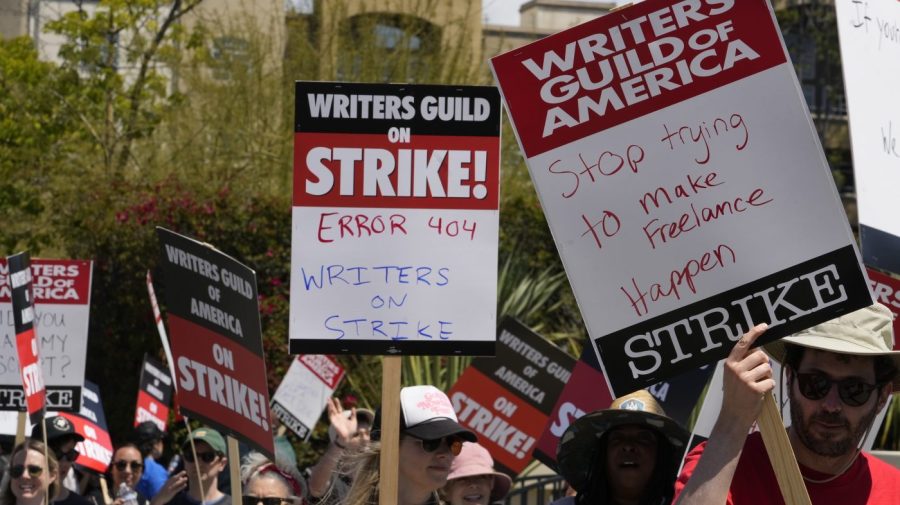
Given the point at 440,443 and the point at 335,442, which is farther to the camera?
the point at 335,442

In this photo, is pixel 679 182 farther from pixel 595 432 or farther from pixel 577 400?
pixel 577 400

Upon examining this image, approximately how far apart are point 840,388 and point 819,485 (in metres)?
0.22

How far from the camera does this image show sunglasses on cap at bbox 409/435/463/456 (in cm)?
510

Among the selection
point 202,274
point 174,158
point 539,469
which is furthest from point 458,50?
point 202,274

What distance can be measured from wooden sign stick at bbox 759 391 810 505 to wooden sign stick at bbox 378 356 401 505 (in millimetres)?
1641

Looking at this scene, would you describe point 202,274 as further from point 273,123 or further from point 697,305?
point 273,123

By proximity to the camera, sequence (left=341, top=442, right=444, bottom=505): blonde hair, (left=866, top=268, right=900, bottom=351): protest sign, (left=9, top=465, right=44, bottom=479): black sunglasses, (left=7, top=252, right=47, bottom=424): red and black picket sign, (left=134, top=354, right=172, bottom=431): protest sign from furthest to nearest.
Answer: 1. (left=134, top=354, right=172, bottom=431): protest sign
2. (left=7, top=252, right=47, bottom=424): red and black picket sign
3. (left=9, top=465, right=44, bottom=479): black sunglasses
4. (left=866, top=268, right=900, bottom=351): protest sign
5. (left=341, top=442, right=444, bottom=505): blonde hair

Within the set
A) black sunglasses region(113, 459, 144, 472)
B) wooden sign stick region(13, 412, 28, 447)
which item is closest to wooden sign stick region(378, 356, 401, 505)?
wooden sign stick region(13, 412, 28, 447)

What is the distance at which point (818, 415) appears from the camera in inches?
140

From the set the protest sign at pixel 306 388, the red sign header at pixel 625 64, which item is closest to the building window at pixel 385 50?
the protest sign at pixel 306 388

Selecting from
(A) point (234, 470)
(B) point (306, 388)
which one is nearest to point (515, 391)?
(A) point (234, 470)

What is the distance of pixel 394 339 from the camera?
5.34 meters

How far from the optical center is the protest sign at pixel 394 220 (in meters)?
5.38

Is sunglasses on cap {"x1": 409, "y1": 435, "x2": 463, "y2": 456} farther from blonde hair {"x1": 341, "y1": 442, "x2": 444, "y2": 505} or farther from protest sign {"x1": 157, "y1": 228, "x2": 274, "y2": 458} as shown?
protest sign {"x1": 157, "y1": 228, "x2": 274, "y2": 458}
